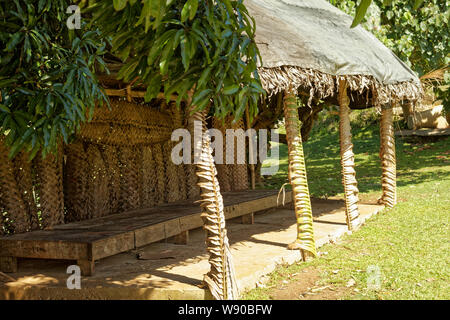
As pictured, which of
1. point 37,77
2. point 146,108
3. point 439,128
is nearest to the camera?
point 37,77

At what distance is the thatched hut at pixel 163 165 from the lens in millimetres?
4566

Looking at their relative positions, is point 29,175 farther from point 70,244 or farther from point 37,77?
point 37,77

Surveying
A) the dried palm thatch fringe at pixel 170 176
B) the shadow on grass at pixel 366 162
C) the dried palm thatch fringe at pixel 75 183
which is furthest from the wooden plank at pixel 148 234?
the shadow on grass at pixel 366 162

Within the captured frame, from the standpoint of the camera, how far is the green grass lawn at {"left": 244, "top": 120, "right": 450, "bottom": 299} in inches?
180

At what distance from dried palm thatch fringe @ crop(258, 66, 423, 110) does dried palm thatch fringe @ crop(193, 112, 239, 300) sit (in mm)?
1279

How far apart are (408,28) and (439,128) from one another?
9.96 m

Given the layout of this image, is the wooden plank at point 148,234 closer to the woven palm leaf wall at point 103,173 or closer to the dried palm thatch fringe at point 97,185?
the woven palm leaf wall at point 103,173

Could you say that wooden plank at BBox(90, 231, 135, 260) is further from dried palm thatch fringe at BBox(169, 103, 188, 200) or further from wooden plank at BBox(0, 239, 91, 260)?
dried palm thatch fringe at BBox(169, 103, 188, 200)

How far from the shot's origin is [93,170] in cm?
654

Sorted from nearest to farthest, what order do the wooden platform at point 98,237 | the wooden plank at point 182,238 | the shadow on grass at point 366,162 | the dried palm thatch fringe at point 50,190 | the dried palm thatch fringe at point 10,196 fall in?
the wooden platform at point 98,237 < the dried palm thatch fringe at point 10,196 < the dried palm thatch fringe at point 50,190 < the wooden plank at point 182,238 < the shadow on grass at point 366,162

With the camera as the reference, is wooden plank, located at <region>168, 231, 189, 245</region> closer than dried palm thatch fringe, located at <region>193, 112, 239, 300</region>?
No

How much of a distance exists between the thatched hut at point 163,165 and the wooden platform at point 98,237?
12mm

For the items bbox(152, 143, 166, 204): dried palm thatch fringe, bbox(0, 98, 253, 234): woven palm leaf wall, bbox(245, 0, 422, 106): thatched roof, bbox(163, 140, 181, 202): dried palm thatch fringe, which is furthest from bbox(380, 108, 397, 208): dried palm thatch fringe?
bbox(152, 143, 166, 204): dried palm thatch fringe
